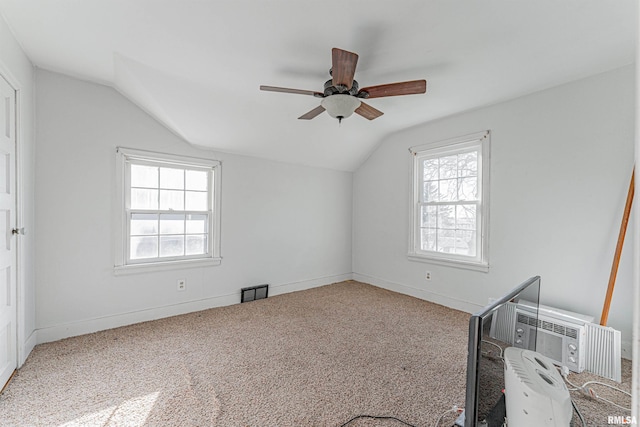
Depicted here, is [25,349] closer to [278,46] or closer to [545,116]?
[278,46]

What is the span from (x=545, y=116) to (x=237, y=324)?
3780 mm

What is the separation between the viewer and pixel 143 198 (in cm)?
296

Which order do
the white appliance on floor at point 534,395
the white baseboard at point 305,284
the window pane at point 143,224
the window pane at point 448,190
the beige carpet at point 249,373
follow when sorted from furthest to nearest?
the white baseboard at point 305,284 < the window pane at point 448,190 < the window pane at point 143,224 < the beige carpet at point 249,373 < the white appliance on floor at point 534,395

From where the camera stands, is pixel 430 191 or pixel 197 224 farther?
pixel 430 191

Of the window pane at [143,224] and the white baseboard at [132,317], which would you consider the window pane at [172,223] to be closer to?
the window pane at [143,224]

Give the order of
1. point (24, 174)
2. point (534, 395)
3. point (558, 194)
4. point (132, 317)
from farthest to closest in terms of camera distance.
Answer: point (132, 317) < point (558, 194) < point (24, 174) < point (534, 395)

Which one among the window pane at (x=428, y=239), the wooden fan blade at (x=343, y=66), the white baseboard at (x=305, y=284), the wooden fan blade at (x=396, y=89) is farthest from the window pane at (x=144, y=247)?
the window pane at (x=428, y=239)

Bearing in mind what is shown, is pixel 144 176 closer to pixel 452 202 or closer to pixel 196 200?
pixel 196 200

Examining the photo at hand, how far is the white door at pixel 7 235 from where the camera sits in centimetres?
181

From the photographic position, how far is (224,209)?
348cm

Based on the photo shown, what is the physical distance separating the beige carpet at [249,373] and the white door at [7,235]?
0.70 feet

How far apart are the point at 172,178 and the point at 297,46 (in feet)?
6.87

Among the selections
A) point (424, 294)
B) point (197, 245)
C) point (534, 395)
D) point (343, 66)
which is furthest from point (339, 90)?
point (424, 294)

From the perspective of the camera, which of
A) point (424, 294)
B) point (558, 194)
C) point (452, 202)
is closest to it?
point (558, 194)
